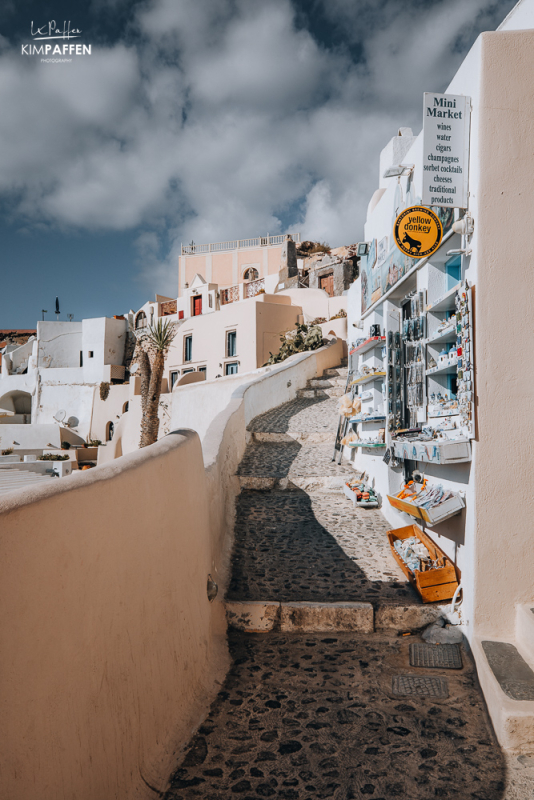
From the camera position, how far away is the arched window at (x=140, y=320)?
39.8 m

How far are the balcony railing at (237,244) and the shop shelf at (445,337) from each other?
35.6 meters

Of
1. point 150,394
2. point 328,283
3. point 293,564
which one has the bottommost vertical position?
point 293,564

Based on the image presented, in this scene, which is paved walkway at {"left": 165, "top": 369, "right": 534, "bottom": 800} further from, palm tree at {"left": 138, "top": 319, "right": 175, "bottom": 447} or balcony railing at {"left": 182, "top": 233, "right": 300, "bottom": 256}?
balcony railing at {"left": 182, "top": 233, "right": 300, "bottom": 256}

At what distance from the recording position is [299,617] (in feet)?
16.8

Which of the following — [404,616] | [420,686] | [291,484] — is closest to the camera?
[420,686]

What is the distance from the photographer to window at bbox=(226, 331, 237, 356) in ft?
86.9

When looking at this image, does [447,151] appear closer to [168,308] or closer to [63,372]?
[168,308]

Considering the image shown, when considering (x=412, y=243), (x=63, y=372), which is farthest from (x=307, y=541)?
(x=63, y=372)

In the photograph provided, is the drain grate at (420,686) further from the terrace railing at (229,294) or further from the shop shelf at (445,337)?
the terrace railing at (229,294)

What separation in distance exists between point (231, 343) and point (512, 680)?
23847 mm

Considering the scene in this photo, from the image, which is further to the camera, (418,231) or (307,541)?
(307,541)

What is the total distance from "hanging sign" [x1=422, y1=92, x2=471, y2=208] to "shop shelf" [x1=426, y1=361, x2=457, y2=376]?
4.64ft

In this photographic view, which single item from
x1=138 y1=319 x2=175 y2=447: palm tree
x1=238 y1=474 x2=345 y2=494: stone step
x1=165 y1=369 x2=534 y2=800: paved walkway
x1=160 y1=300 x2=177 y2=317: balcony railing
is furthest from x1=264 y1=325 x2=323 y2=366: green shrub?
x1=160 y1=300 x2=177 y2=317: balcony railing

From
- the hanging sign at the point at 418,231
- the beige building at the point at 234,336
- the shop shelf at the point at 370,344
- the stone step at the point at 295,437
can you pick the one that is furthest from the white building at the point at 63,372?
the hanging sign at the point at 418,231
